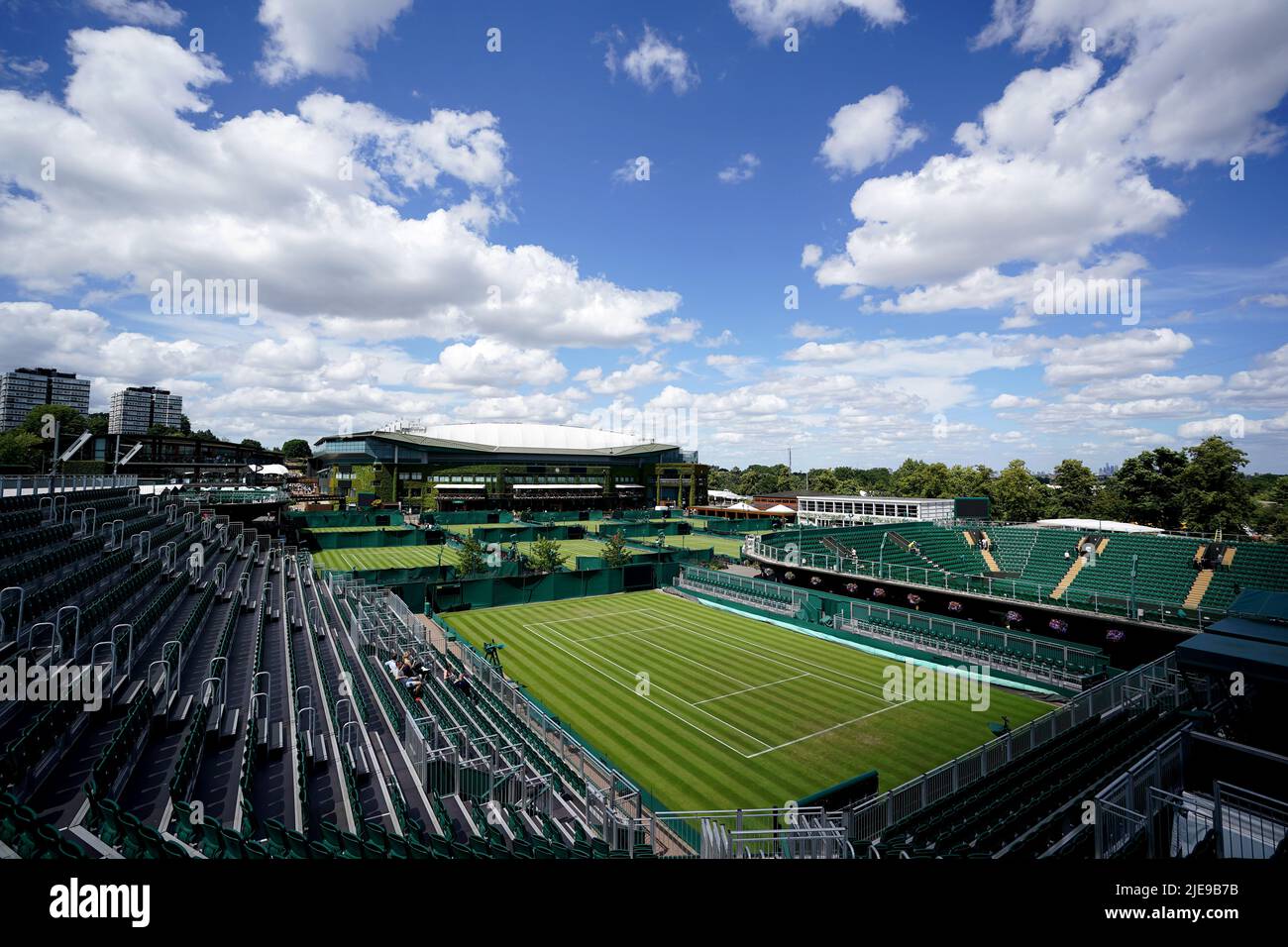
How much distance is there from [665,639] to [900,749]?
45.2 ft

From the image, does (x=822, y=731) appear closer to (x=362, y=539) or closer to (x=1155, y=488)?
(x=362, y=539)

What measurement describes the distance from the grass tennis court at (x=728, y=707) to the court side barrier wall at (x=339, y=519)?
37.5 m

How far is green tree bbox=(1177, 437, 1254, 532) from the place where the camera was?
60.0 m

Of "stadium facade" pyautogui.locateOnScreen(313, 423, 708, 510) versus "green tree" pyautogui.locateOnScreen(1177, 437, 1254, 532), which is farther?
"stadium facade" pyautogui.locateOnScreen(313, 423, 708, 510)

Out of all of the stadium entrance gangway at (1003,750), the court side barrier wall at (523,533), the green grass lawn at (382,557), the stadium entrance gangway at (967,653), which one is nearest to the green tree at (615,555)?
the green grass lawn at (382,557)

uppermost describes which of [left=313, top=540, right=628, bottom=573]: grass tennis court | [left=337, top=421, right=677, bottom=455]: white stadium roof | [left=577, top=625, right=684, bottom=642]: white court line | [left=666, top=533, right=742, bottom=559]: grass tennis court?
[left=337, top=421, right=677, bottom=455]: white stadium roof

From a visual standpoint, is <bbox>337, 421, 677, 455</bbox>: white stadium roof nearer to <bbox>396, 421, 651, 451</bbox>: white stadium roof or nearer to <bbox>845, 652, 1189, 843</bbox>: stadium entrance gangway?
<bbox>396, 421, 651, 451</bbox>: white stadium roof

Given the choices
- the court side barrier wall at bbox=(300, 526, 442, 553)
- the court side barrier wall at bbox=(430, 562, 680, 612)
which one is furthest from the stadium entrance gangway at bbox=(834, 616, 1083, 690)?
the court side barrier wall at bbox=(300, 526, 442, 553)

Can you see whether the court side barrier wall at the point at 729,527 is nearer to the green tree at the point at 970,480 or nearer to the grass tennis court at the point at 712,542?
the grass tennis court at the point at 712,542

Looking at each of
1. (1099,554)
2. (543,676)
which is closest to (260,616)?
(543,676)

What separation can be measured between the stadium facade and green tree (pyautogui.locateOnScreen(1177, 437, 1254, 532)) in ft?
248

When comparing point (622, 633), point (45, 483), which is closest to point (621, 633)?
point (622, 633)
